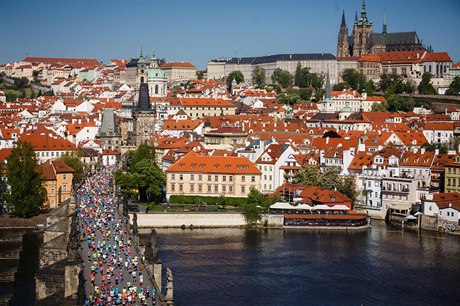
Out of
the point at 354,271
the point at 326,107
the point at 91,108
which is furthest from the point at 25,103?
the point at 354,271

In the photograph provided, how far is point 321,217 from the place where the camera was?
43.1 m

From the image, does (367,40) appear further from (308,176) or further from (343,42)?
(308,176)

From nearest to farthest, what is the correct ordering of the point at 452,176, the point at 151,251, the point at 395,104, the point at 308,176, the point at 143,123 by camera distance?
the point at 151,251 → the point at 452,176 → the point at 308,176 → the point at 143,123 → the point at 395,104

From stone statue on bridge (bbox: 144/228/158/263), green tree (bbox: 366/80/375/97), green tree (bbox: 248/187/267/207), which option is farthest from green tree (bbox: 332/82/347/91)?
stone statue on bridge (bbox: 144/228/158/263)

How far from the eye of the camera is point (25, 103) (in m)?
106

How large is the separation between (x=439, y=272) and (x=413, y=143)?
31.0 meters

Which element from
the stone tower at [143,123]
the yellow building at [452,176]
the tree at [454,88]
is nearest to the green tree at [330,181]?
the yellow building at [452,176]

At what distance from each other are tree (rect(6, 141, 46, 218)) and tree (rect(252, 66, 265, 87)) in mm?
83997

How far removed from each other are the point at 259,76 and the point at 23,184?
89.5 meters

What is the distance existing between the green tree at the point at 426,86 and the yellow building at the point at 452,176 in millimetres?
56497

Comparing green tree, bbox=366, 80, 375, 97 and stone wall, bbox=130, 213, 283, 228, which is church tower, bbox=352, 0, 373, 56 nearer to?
green tree, bbox=366, 80, 375, 97


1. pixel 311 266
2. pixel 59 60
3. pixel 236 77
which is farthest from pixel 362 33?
pixel 311 266

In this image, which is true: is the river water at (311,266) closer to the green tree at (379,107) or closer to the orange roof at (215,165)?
the orange roof at (215,165)

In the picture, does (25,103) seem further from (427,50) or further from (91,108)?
(427,50)
